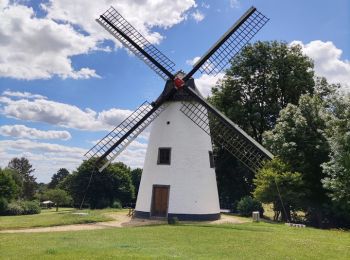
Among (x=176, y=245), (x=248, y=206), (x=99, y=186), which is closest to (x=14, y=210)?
(x=99, y=186)

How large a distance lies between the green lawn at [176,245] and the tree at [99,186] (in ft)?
122

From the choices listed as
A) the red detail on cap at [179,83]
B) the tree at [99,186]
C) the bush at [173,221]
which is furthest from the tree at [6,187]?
the red detail on cap at [179,83]

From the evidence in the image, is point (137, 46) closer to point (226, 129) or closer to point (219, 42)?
point (219, 42)

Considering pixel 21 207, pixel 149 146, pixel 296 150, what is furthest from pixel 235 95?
pixel 21 207

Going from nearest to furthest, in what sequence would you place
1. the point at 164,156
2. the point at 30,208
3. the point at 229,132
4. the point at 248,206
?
the point at 164,156
the point at 229,132
the point at 248,206
the point at 30,208

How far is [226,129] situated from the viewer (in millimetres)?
24281

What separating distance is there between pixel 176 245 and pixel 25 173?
243 feet

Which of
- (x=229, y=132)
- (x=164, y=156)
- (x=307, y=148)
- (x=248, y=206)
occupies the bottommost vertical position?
(x=248, y=206)

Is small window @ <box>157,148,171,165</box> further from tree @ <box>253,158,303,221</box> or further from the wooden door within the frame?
tree @ <box>253,158,303,221</box>

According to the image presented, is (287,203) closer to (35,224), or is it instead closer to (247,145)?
(247,145)

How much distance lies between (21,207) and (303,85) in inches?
1239

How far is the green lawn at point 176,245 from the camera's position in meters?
11.6

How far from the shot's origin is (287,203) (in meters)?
26.5

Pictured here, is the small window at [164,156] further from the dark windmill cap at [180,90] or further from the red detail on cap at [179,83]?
the red detail on cap at [179,83]
